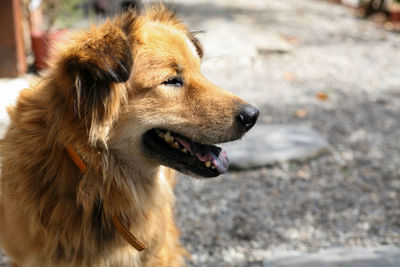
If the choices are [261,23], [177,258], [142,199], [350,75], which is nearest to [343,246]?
[177,258]

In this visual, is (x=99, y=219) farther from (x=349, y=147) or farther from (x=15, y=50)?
(x=15, y=50)

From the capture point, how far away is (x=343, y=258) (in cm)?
288

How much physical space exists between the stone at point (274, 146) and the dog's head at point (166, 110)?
6.66 feet

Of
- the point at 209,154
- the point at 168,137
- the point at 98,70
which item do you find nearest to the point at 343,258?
the point at 209,154

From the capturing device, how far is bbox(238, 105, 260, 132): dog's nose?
2.17 m

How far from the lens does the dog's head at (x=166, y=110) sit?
2.06 metres

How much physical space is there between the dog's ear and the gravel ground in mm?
1631

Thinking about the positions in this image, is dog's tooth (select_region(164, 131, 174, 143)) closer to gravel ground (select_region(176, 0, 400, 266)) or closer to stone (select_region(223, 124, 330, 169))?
gravel ground (select_region(176, 0, 400, 266))

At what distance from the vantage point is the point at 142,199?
7.48 ft

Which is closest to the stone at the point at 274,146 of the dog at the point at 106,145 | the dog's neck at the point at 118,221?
the dog at the point at 106,145

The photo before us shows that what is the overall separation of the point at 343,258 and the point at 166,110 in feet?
5.66

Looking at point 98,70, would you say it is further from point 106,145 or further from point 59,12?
point 59,12

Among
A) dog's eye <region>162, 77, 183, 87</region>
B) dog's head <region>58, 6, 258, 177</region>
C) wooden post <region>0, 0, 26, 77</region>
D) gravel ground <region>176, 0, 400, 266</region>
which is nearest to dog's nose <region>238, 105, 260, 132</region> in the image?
dog's head <region>58, 6, 258, 177</region>

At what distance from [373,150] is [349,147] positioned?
10.3 inches
